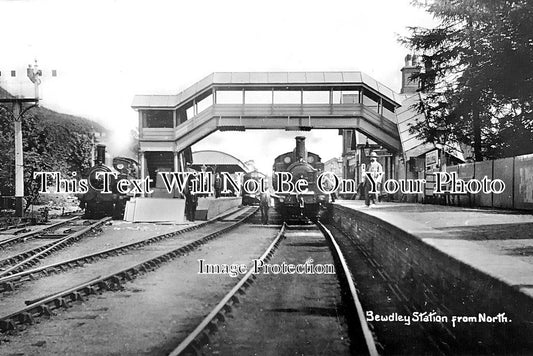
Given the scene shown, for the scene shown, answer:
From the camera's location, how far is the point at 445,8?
5.59m

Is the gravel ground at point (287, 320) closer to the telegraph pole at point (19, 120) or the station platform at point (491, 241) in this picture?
the station platform at point (491, 241)

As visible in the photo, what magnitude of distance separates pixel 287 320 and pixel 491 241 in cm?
276

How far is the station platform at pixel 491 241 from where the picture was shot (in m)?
3.58

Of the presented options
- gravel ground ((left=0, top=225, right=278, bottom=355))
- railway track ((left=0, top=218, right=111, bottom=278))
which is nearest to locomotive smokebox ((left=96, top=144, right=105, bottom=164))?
railway track ((left=0, top=218, right=111, bottom=278))

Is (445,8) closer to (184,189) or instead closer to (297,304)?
(297,304)

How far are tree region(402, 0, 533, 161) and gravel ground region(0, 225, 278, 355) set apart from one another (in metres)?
3.47

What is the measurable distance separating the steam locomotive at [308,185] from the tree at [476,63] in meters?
7.30

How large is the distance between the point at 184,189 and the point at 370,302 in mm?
11063

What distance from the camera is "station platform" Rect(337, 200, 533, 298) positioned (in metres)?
3.58

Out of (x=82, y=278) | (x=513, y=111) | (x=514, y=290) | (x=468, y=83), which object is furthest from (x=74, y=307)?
(x=513, y=111)

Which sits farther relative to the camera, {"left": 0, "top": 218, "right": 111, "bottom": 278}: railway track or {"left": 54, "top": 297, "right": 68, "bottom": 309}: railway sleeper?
{"left": 0, "top": 218, "right": 111, "bottom": 278}: railway track

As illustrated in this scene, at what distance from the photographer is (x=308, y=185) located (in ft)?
56.0

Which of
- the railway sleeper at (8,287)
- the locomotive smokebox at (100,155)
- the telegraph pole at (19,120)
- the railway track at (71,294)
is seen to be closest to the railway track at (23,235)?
the telegraph pole at (19,120)

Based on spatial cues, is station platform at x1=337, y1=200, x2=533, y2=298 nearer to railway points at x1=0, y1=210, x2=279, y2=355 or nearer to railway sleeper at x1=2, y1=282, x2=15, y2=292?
railway points at x1=0, y1=210, x2=279, y2=355
